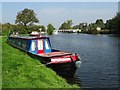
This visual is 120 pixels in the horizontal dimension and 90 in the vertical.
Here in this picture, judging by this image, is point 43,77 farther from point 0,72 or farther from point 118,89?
point 118,89

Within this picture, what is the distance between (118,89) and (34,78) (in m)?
5.61

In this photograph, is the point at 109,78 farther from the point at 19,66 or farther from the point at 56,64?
the point at 19,66

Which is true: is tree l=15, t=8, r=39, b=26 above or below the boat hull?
above

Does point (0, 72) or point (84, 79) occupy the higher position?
point (0, 72)

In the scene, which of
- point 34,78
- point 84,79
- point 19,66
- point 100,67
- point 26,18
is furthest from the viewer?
point 26,18

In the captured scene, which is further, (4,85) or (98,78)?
(98,78)

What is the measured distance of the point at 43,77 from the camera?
13422mm

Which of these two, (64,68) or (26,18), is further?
(26,18)

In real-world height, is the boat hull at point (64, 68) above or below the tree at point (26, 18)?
below

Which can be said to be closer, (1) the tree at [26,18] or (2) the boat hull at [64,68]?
(2) the boat hull at [64,68]

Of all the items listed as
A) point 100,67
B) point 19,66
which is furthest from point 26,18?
point 19,66

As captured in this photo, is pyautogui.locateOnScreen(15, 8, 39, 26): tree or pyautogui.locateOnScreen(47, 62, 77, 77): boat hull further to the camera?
pyautogui.locateOnScreen(15, 8, 39, 26): tree

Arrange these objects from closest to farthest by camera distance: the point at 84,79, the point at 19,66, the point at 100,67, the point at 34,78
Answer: the point at 34,78, the point at 19,66, the point at 84,79, the point at 100,67

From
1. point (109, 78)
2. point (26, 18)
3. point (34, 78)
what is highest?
point (26, 18)
